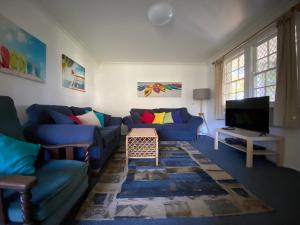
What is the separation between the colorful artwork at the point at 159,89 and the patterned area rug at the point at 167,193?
119 inches

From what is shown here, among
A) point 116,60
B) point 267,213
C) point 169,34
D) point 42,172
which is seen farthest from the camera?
point 116,60

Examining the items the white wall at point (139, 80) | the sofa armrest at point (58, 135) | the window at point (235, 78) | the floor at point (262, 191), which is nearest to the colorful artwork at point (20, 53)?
the sofa armrest at point (58, 135)

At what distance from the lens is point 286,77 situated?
7.45 feet

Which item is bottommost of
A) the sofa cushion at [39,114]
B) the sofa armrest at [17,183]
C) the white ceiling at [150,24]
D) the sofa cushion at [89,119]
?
the sofa armrest at [17,183]

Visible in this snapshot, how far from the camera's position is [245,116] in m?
2.83

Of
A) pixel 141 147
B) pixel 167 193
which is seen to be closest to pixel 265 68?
pixel 141 147

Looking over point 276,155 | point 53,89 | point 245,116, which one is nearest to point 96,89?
point 53,89

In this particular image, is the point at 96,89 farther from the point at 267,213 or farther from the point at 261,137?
the point at 267,213

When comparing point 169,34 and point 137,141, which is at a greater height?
point 169,34

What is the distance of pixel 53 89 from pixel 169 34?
2378 millimetres

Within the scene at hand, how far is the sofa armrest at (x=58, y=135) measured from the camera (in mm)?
1752

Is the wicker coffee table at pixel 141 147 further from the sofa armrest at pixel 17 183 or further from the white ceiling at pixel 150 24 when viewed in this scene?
the white ceiling at pixel 150 24

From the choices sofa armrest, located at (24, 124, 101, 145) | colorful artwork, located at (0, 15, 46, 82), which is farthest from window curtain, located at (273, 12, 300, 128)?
colorful artwork, located at (0, 15, 46, 82)

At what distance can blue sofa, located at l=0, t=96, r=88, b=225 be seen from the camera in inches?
31.5
